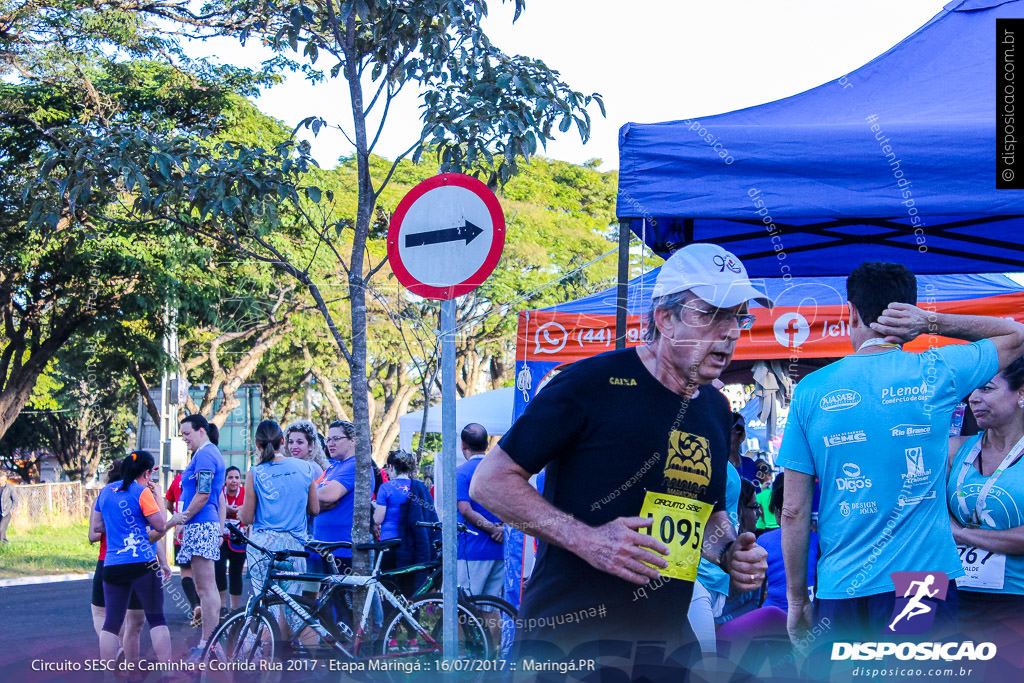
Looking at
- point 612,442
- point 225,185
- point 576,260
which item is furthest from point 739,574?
point 576,260

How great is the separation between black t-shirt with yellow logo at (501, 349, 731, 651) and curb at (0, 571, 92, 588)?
1464cm

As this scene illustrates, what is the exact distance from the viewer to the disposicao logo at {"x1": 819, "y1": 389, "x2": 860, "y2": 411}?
3.18 metres

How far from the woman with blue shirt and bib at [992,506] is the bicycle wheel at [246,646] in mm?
4270

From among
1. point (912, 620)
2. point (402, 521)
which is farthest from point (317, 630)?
point (912, 620)

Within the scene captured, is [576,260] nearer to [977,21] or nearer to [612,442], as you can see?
[977,21]

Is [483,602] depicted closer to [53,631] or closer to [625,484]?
[625,484]

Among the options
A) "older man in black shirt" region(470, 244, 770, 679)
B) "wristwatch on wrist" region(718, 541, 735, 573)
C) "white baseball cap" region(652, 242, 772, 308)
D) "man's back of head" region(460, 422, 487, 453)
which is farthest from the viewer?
"man's back of head" region(460, 422, 487, 453)

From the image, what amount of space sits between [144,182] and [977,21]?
4678 millimetres

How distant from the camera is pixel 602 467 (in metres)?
2.70

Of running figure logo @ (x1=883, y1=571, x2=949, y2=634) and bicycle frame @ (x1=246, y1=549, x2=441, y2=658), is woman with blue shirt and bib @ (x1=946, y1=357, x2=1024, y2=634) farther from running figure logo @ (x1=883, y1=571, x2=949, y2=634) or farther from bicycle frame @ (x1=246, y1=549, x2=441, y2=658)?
bicycle frame @ (x1=246, y1=549, x2=441, y2=658)

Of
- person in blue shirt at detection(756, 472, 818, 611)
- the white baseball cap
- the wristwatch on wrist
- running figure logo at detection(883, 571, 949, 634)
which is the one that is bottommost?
person in blue shirt at detection(756, 472, 818, 611)

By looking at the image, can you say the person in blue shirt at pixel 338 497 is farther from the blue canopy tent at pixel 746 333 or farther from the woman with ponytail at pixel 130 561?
the blue canopy tent at pixel 746 333

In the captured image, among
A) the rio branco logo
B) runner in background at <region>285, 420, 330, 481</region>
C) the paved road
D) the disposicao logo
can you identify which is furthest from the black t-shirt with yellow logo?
runner in background at <region>285, 420, 330, 481</region>

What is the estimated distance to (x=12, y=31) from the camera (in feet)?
54.1
